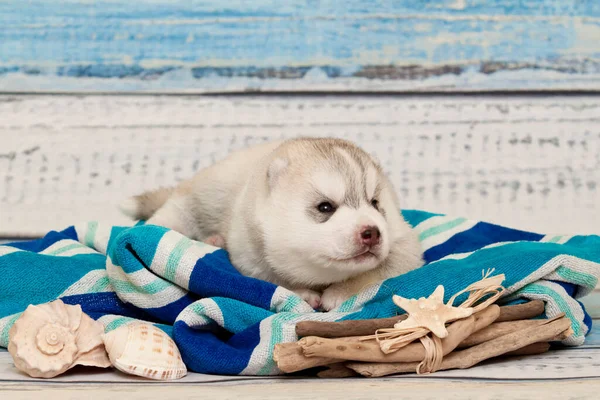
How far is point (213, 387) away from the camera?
5.54 ft

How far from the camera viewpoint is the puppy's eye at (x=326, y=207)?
2184mm

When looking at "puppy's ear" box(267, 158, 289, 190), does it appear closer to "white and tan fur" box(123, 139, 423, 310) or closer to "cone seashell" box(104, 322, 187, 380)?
"white and tan fur" box(123, 139, 423, 310)

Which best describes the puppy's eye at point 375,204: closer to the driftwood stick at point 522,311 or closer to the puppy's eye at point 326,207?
the puppy's eye at point 326,207

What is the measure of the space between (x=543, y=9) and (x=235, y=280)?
7.97 ft

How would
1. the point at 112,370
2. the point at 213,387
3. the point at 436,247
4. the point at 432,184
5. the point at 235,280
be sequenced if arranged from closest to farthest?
the point at 213,387, the point at 112,370, the point at 235,280, the point at 436,247, the point at 432,184

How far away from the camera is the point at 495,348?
184 centimetres

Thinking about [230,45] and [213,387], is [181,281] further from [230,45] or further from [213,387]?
[230,45]

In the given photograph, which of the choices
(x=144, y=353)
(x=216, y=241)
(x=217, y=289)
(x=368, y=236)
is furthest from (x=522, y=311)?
(x=216, y=241)

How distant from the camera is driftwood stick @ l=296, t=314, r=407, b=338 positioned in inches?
69.2

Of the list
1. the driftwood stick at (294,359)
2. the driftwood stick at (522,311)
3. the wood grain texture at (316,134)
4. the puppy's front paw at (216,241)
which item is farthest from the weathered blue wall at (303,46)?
the driftwood stick at (294,359)

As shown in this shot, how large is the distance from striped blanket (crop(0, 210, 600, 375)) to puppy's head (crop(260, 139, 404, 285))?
12cm

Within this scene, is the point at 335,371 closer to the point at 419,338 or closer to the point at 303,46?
the point at 419,338

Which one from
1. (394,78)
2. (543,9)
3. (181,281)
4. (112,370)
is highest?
(543,9)

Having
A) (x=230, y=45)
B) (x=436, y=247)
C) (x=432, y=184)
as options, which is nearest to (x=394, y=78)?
(x=432, y=184)
